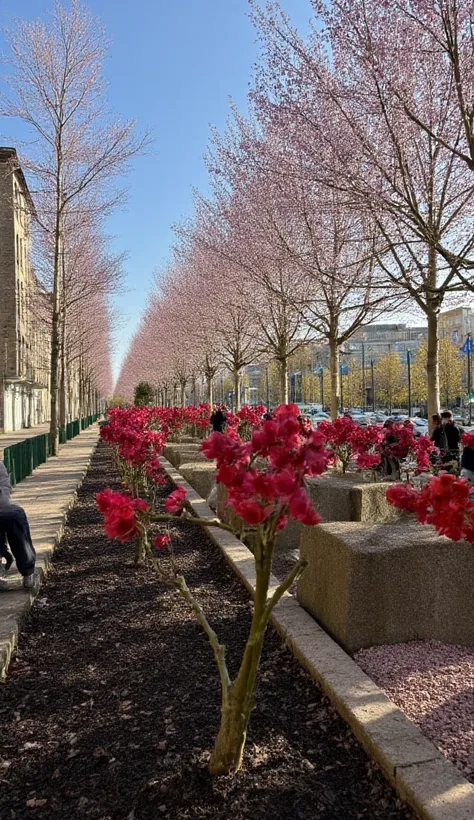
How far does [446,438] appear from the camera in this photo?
11.5 m

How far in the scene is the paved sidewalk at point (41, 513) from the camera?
4.30m

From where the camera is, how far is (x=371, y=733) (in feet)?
8.68

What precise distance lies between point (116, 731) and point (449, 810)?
1486 mm

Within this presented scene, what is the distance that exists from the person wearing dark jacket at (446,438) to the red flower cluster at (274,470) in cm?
932

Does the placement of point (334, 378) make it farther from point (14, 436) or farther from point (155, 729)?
point (14, 436)

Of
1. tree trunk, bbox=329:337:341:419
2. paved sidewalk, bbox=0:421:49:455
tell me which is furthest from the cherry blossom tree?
paved sidewalk, bbox=0:421:49:455

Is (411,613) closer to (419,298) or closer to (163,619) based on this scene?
(163,619)

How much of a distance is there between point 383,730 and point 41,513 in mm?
7084

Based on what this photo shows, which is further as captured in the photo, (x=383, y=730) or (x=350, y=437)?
(x=350, y=437)

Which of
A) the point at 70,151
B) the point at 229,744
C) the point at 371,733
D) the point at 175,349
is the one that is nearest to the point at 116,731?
the point at 229,744

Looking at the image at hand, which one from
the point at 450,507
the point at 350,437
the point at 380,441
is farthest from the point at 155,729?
the point at 380,441

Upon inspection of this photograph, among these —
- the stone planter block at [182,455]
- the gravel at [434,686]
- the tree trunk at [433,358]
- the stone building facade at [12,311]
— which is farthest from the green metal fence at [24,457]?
the stone building facade at [12,311]

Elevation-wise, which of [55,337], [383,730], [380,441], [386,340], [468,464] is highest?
[386,340]

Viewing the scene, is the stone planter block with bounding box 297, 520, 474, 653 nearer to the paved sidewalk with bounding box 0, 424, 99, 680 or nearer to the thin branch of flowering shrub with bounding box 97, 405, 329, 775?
the thin branch of flowering shrub with bounding box 97, 405, 329, 775
